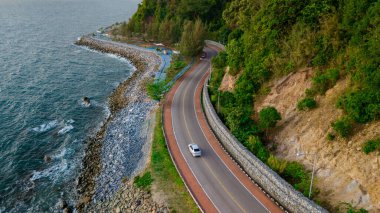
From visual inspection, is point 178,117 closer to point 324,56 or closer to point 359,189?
point 324,56

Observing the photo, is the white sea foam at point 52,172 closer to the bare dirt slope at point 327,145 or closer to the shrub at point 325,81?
the bare dirt slope at point 327,145

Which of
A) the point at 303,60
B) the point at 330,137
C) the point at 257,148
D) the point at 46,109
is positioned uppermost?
the point at 303,60

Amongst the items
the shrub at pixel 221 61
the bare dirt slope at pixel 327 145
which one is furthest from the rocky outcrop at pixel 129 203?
the shrub at pixel 221 61

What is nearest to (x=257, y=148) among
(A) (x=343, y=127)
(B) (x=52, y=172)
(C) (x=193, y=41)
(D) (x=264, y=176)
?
(D) (x=264, y=176)

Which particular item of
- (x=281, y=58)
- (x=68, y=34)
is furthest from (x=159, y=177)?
(x=68, y=34)

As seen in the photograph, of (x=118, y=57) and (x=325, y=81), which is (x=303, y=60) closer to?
(x=325, y=81)

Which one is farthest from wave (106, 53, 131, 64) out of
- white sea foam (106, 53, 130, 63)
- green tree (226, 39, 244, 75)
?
green tree (226, 39, 244, 75)
